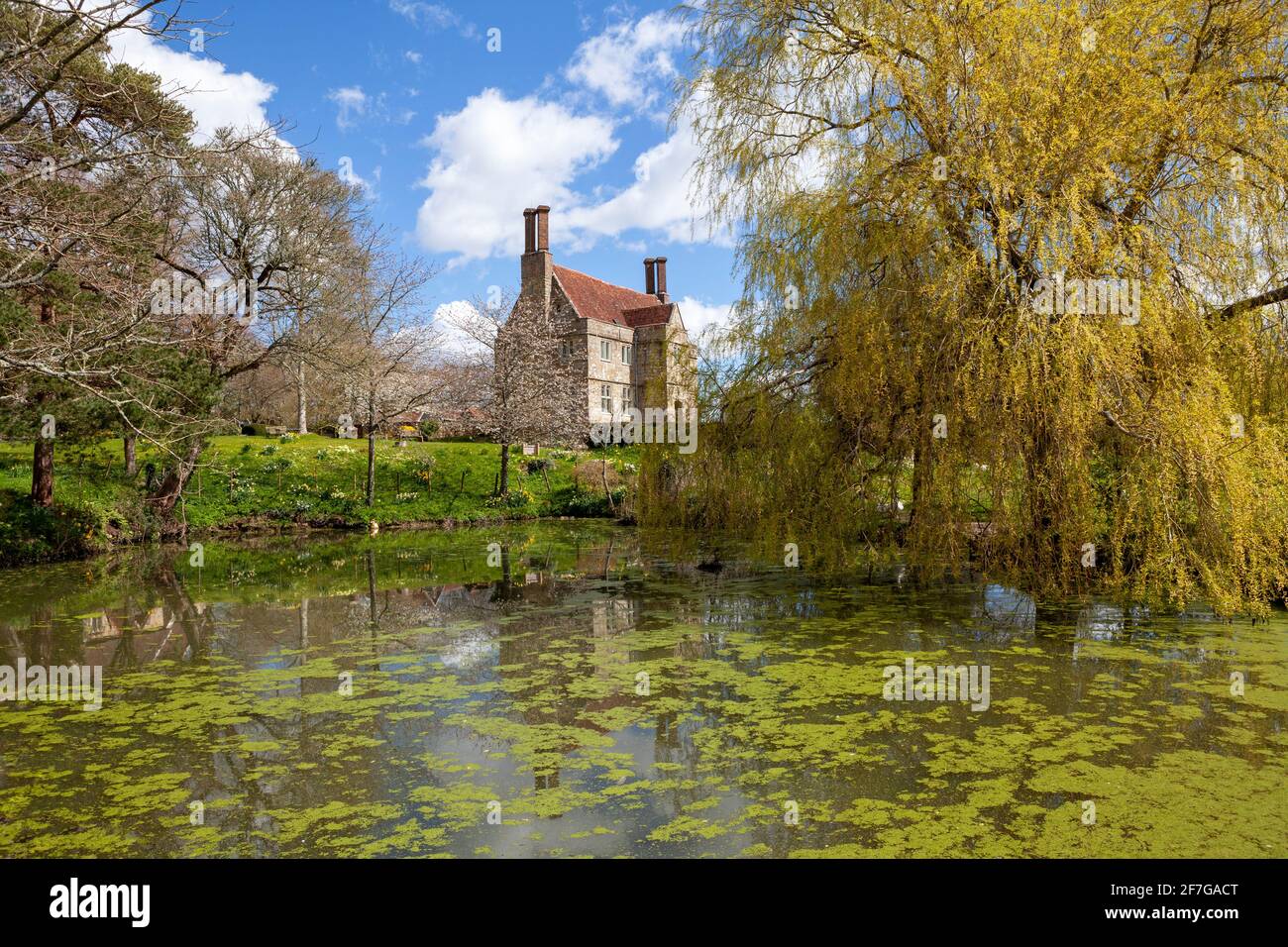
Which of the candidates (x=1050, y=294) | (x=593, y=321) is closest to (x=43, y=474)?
(x=1050, y=294)

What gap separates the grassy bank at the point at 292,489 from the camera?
A: 1975 cm

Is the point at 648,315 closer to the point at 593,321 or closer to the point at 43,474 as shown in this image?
the point at 593,321

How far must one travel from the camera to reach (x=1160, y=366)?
9484 millimetres

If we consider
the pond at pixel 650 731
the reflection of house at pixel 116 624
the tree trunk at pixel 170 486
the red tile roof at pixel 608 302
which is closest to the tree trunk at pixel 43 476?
the tree trunk at pixel 170 486

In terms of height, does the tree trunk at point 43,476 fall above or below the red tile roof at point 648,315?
below

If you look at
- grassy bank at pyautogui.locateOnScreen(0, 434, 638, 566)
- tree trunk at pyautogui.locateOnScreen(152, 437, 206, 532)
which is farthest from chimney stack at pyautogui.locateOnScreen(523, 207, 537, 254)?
tree trunk at pyautogui.locateOnScreen(152, 437, 206, 532)

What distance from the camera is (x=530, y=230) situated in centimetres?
4256

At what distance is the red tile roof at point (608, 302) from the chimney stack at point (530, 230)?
170cm

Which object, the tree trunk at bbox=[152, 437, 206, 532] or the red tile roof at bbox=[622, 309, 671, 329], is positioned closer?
the tree trunk at bbox=[152, 437, 206, 532]

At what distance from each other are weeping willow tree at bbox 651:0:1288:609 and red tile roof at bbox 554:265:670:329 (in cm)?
3075

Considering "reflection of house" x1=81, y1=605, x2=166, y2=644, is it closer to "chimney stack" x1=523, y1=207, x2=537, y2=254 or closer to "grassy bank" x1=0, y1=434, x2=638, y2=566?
"grassy bank" x1=0, y1=434, x2=638, y2=566

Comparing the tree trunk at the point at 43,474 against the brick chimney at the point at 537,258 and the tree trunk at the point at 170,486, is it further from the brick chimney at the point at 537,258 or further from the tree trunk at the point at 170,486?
the brick chimney at the point at 537,258

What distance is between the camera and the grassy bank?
64.8 ft
